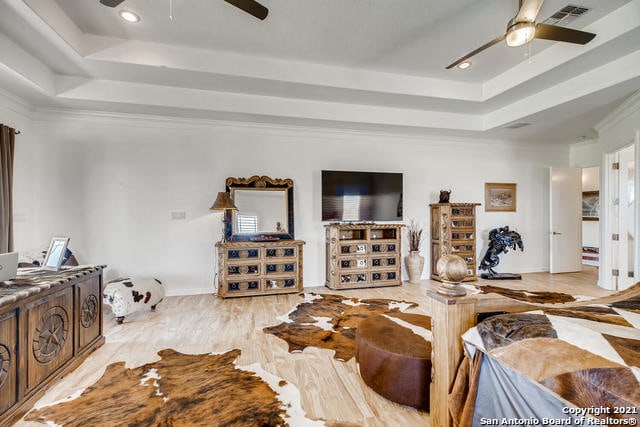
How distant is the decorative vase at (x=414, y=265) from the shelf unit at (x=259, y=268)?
201 centimetres

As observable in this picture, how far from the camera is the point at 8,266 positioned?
207 cm

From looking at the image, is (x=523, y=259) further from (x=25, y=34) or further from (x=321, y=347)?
(x=25, y=34)

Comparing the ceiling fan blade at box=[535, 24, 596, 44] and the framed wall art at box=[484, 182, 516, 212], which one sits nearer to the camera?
the ceiling fan blade at box=[535, 24, 596, 44]

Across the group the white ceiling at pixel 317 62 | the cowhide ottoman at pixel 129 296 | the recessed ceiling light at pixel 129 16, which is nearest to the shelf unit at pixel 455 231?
the white ceiling at pixel 317 62

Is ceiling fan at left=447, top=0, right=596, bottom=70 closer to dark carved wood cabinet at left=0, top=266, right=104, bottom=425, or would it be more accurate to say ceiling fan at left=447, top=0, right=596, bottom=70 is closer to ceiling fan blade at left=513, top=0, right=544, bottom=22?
ceiling fan blade at left=513, top=0, right=544, bottom=22

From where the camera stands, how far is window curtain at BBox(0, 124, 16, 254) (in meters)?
3.29

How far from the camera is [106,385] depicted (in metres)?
2.09

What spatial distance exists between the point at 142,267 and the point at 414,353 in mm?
4132

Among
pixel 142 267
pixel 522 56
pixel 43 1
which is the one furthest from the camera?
pixel 142 267

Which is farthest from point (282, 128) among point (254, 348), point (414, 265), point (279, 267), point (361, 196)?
point (254, 348)

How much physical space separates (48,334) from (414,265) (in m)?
4.73

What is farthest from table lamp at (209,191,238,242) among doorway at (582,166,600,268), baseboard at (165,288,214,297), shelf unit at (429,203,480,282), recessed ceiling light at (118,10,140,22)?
doorway at (582,166,600,268)

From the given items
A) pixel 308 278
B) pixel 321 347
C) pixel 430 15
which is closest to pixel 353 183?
pixel 308 278

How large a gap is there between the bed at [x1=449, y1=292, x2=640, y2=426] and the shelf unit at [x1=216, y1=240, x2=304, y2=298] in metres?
3.42
